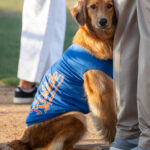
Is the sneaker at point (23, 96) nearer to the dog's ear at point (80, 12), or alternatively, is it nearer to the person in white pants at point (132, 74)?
the dog's ear at point (80, 12)

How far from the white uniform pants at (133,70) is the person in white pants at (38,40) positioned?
2158 mm

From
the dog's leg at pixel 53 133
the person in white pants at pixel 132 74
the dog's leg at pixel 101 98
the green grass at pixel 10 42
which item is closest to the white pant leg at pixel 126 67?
the person in white pants at pixel 132 74

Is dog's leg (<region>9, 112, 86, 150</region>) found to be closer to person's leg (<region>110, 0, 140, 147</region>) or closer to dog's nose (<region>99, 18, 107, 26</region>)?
person's leg (<region>110, 0, 140, 147</region>)

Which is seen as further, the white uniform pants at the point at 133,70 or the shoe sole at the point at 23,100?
the shoe sole at the point at 23,100

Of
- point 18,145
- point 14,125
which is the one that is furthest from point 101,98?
point 14,125

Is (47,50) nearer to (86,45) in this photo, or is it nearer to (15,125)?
(15,125)

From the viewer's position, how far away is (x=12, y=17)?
1689cm

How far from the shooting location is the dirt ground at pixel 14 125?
399 centimetres

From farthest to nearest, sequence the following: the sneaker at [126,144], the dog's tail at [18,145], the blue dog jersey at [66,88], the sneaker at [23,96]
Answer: the sneaker at [23,96] → the blue dog jersey at [66,88] → the dog's tail at [18,145] → the sneaker at [126,144]

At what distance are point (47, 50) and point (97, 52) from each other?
200 cm

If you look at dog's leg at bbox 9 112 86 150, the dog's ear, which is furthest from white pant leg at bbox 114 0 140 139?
the dog's ear

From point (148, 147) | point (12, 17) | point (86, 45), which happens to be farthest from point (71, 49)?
point (12, 17)

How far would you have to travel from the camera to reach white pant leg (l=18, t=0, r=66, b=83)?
5.28 m

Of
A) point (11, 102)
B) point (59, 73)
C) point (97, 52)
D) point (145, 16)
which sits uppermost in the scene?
point (145, 16)
